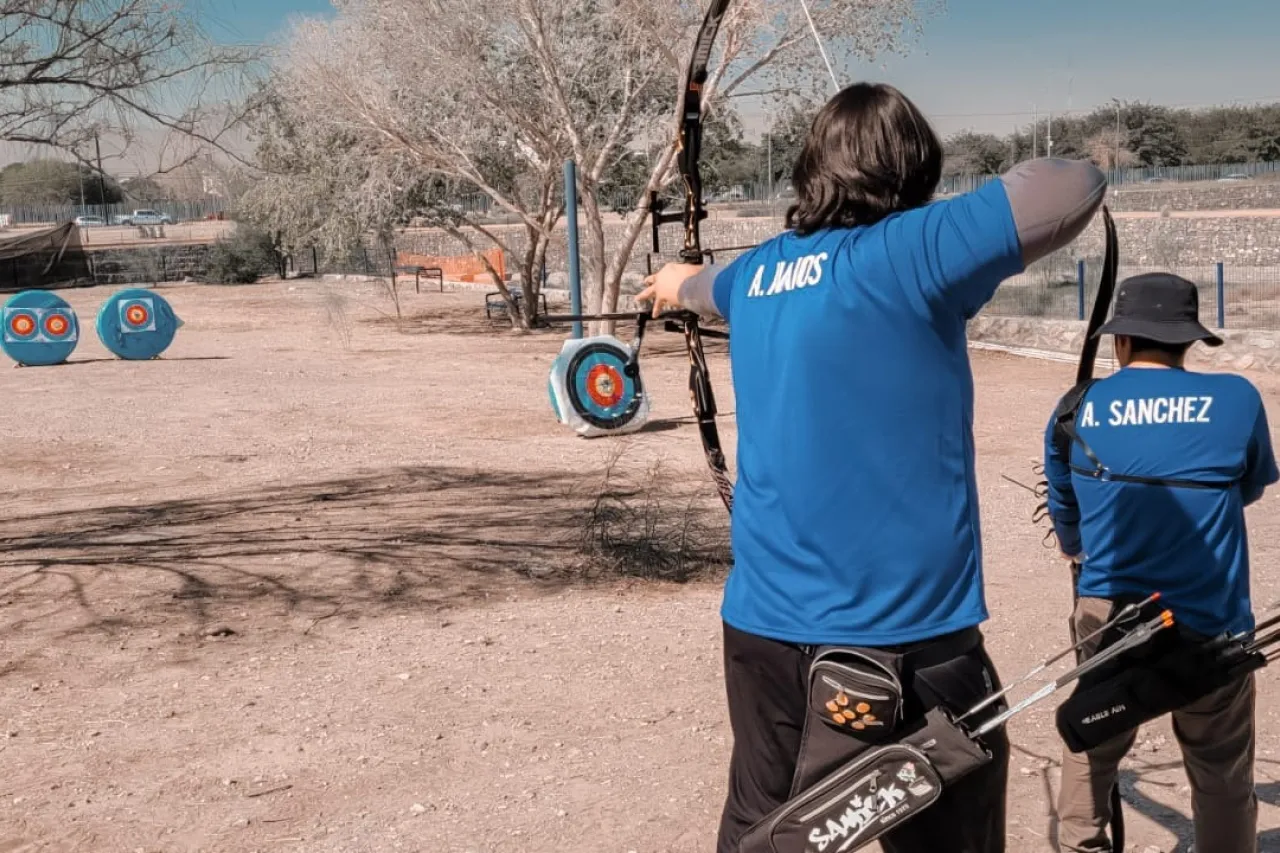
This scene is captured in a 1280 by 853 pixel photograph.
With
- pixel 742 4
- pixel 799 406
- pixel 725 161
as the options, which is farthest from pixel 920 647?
pixel 725 161

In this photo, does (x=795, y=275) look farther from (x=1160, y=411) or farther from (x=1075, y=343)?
(x=1075, y=343)

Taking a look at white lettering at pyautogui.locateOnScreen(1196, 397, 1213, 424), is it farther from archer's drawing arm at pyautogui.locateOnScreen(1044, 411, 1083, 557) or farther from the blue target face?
the blue target face

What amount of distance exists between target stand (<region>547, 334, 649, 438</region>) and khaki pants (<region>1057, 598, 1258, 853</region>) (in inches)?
358

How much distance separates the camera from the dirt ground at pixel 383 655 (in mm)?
4148

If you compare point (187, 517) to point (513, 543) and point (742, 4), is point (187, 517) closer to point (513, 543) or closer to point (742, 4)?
point (513, 543)

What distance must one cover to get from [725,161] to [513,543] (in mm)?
21580

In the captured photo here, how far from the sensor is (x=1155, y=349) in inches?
127

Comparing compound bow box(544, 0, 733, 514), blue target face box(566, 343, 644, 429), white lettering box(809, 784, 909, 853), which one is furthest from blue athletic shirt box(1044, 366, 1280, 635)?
blue target face box(566, 343, 644, 429)

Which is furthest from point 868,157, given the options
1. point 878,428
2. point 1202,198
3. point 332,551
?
point 1202,198

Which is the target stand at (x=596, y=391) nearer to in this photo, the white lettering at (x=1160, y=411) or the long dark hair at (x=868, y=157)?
the white lettering at (x=1160, y=411)

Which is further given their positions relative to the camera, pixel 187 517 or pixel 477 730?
pixel 187 517

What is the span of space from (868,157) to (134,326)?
19459 millimetres

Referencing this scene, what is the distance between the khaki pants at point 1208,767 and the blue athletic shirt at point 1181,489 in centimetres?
17

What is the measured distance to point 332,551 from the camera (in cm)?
738
